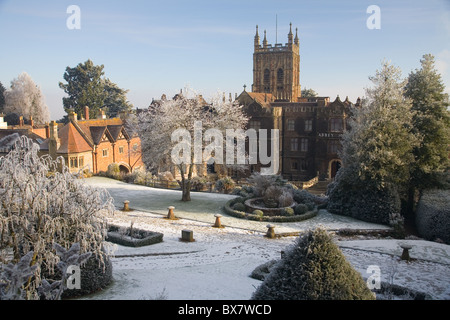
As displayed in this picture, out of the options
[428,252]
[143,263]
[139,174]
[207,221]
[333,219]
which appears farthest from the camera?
[139,174]

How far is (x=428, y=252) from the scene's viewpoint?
18.6 metres

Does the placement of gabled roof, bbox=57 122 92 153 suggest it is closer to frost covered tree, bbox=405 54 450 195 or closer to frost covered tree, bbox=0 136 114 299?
frost covered tree, bbox=0 136 114 299

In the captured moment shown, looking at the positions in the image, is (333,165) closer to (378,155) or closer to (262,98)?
(262,98)

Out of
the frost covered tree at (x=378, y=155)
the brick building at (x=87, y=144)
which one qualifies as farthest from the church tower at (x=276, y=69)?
the frost covered tree at (x=378, y=155)

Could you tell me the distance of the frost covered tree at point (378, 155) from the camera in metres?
26.2

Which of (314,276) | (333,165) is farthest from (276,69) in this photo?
(314,276)

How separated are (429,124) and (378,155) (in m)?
5.49

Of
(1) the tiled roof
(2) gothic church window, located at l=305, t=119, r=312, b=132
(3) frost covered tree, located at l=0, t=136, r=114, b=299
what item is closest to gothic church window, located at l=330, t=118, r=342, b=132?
(2) gothic church window, located at l=305, t=119, r=312, b=132

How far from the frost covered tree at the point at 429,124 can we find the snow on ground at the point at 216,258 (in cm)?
654

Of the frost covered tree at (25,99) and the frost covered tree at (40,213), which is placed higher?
the frost covered tree at (25,99)

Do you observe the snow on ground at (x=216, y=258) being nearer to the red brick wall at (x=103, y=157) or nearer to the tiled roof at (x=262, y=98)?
the red brick wall at (x=103, y=157)

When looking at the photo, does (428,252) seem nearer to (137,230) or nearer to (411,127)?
(411,127)

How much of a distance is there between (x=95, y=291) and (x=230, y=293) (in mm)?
4170
